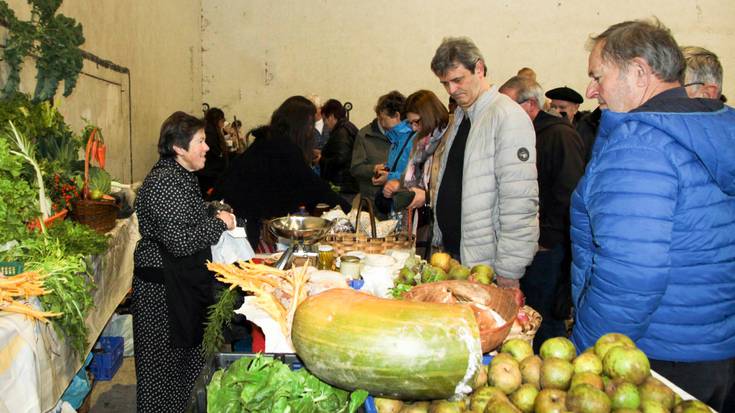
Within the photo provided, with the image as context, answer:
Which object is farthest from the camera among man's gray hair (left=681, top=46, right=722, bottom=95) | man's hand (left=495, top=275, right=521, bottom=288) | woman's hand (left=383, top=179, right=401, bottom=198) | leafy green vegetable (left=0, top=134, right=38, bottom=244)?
woman's hand (left=383, top=179, right=401, bottom=198)

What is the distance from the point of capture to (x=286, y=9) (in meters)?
9.69

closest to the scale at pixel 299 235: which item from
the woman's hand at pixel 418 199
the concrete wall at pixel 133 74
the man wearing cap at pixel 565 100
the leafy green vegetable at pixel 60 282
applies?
the woman's hand at pixel 418 199

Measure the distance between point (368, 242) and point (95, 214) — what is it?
159cm

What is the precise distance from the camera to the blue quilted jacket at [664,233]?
155cm

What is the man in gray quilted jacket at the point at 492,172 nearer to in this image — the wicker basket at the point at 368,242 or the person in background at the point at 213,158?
the wicker basket at the point at 368,242

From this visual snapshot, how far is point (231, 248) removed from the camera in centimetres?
320

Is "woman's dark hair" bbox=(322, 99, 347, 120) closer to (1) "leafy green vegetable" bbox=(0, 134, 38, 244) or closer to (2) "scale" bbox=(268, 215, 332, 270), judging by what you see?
(2) "scale" bbox=(268, 215, 332, 270)

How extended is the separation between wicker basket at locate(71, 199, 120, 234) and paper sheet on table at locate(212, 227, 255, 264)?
74 cm

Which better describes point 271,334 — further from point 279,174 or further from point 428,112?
point 428,112

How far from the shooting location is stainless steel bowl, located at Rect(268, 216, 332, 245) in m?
2.80

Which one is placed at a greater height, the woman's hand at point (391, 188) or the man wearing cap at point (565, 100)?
the man wearing cap at point (565, 100)

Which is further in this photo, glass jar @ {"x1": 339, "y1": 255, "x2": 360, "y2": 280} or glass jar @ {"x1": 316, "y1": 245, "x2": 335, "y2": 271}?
glass jar @ {"x1": 316, "y1": 245, "x2": 335, "y2": 271}

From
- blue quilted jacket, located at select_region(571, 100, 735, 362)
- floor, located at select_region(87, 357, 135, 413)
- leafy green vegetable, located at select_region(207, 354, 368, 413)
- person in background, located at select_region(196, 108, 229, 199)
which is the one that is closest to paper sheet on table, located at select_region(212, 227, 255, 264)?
floor, located at select_region(87, 357, 135, 413)

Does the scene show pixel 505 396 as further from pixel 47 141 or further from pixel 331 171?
pixel 331 171
